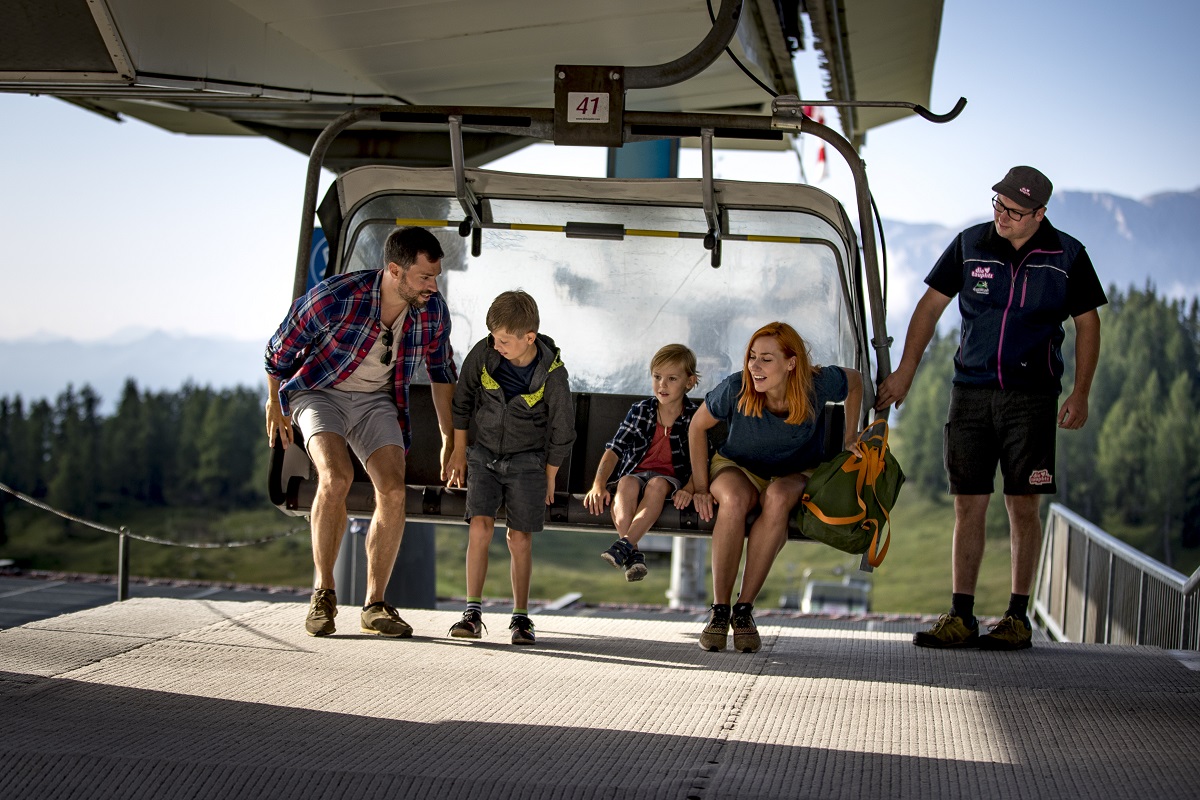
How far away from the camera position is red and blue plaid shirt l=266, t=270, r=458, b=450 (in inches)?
227

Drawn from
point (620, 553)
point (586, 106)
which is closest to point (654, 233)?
point (586, 106)

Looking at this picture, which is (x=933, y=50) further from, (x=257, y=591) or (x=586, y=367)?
(x=257, y=591)

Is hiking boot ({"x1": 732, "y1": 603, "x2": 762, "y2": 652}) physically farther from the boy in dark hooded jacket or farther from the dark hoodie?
the dark hoodie

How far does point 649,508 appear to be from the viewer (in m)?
5.84

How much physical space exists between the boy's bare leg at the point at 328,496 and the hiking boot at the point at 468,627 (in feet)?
1.79

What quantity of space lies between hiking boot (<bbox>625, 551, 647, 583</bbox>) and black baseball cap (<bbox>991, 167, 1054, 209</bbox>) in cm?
205

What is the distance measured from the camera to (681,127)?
18.9ft

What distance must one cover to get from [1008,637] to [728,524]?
1.32 metres

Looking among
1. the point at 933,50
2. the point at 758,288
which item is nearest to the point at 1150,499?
the point at 933,50

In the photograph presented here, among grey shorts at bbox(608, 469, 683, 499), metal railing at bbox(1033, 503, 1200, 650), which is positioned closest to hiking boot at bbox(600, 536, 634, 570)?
grey shorts at bbox(608, 469, 683, 499)

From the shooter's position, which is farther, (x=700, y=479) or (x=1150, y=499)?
(x=1150, y=499)

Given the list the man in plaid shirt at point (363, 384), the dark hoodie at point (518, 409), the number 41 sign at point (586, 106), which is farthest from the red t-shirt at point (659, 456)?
the number 41 sign at point (586, 106)

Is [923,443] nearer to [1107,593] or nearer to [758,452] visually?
[1107,593]

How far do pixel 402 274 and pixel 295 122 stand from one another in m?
4.74
